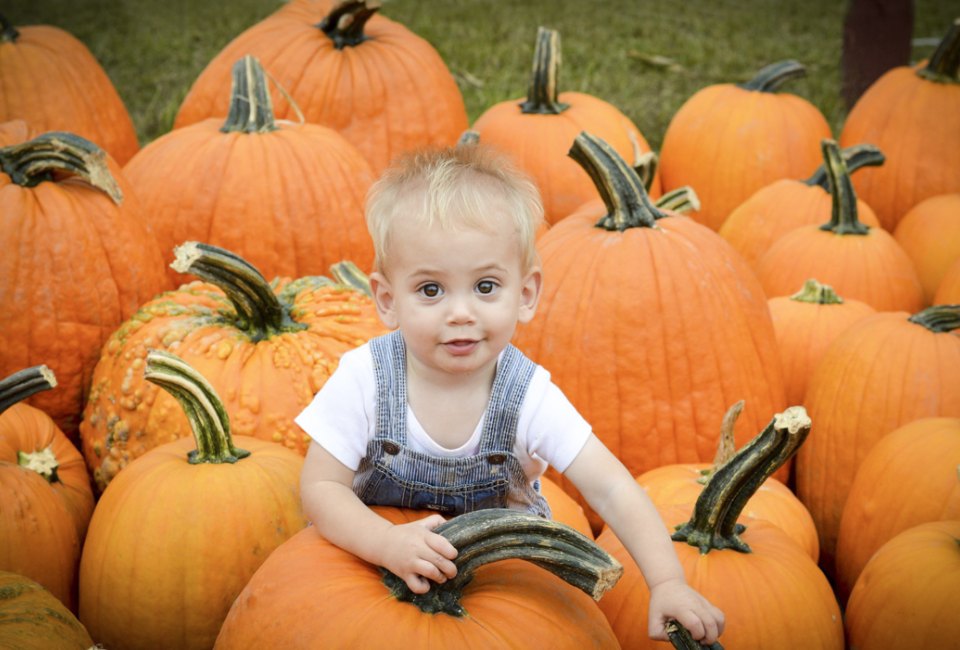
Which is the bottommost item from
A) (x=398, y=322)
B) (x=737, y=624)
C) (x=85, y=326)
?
(x=737, y=624)

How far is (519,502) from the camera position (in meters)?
2.13

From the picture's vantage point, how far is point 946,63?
15.8 ft

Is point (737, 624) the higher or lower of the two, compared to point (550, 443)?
lower

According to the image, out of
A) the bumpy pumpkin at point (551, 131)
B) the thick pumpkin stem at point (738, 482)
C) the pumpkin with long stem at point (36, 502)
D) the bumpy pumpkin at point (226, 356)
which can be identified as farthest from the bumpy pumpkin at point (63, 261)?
the thick pumpkin stem at point (738, 482)

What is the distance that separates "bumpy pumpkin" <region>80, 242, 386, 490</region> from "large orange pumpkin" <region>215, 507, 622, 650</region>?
894 millimetres

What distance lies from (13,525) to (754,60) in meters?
7.47

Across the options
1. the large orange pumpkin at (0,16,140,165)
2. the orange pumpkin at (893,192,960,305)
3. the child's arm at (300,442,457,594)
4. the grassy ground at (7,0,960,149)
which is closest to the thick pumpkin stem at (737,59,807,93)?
the orange pumpkin at (893,192,960,305)

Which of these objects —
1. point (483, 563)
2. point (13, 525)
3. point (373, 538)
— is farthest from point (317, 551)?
point (13, 525)

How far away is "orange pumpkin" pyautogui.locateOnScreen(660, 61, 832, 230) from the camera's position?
4.84 meters

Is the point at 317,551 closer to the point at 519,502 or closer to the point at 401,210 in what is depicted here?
the point at 519,502

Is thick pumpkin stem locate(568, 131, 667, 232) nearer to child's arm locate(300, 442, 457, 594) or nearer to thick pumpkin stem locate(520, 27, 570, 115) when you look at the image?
child's arm locate(300, 442, 457, 594)

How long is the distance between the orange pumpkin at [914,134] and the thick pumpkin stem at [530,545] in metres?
3.63

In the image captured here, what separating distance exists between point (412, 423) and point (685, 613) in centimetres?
64

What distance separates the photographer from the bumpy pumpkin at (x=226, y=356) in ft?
9.07
